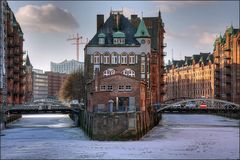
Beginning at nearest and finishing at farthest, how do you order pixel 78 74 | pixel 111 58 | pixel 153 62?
1. pixel 111 58
2. pixel 153 62
3. pixel 78 74

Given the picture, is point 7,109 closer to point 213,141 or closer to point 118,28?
point 118,28

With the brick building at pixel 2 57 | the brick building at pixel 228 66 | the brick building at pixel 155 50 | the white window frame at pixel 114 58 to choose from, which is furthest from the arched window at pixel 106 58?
the brick building at pixel 228 66

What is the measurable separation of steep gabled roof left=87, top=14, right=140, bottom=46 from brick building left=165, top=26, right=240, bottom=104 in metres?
46.4

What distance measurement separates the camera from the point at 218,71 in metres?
148

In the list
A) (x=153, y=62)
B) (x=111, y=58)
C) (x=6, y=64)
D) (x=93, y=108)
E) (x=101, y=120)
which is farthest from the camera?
(x=6, y=64)

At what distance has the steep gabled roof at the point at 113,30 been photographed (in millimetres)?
87500

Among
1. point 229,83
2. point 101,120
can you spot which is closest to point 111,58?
point 101,120

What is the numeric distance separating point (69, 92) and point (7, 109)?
60.3 meters

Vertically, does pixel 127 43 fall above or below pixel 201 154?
above

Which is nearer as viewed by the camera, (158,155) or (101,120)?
(158,155)

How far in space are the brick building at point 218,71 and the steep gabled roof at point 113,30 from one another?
1827 inches

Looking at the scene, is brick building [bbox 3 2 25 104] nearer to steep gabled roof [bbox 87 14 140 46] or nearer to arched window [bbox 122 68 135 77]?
steep gabled roof [bbox 87 14 140 46]

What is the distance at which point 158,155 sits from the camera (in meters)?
50.7

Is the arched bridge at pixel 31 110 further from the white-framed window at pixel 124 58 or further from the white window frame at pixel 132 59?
the white window frame at pixel 132 59
